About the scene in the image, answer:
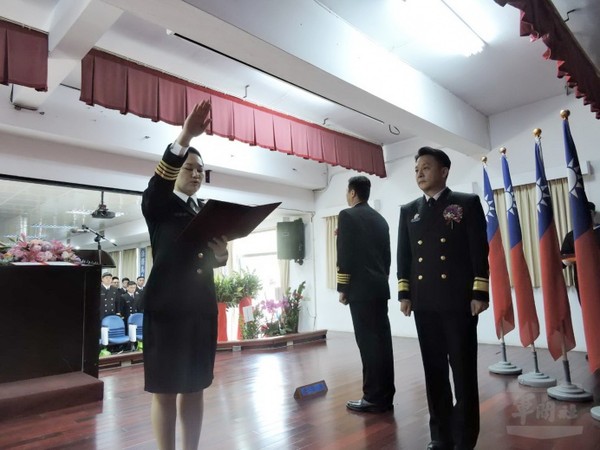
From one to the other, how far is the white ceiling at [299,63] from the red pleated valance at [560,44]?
1.65 feet

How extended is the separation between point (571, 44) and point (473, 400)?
2721 mm

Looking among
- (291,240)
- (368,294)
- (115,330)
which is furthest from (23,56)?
(291,240)

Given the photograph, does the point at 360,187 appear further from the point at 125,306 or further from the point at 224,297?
the point at 125,306

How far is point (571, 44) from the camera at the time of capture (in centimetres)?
296

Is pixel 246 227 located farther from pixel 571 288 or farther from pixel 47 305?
pixel 571 288

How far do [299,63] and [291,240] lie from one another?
16.7 feet

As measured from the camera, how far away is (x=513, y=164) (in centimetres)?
533

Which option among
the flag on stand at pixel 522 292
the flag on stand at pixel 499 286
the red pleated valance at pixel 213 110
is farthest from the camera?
the red pleated valance at pixel 213 110

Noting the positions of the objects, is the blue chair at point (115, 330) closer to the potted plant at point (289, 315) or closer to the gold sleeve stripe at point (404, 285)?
the potted plant at point (289, 315)

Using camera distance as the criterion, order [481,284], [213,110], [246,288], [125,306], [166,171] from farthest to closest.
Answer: [125,306]
[246,288]
[213,110]
[481,284]
[166,171]

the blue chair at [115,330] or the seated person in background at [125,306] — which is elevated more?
the seated person in background at [125,306]

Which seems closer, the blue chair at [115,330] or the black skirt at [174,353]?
the black skirt at [174,353]

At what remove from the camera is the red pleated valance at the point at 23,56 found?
3.05m

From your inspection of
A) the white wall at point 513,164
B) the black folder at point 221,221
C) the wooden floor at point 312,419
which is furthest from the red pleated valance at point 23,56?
the white wall at point 513,164
